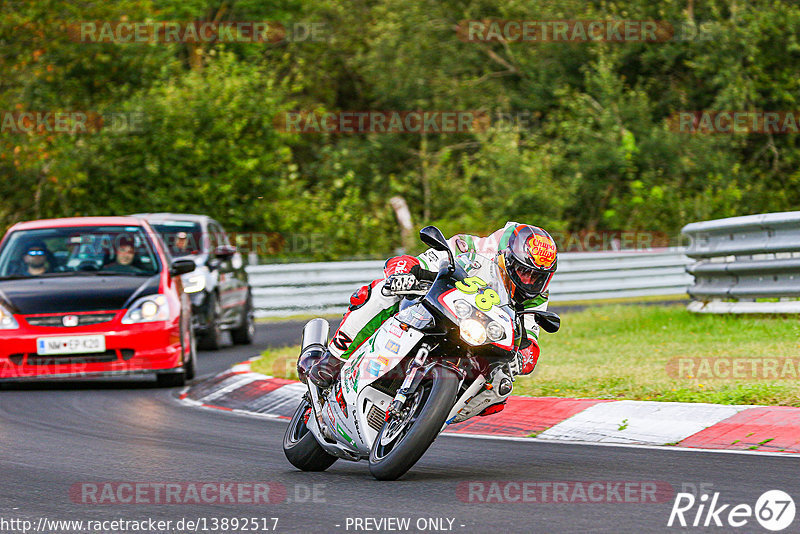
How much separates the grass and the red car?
3.33 ft

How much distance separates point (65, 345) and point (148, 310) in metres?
0.81

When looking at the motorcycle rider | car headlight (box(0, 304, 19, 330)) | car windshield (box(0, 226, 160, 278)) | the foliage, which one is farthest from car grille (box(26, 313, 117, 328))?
the foliage

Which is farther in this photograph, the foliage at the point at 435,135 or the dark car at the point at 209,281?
the foliage at the point at 435,135

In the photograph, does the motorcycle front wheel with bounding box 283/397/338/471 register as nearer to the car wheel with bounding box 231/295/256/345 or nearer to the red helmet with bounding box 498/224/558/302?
the red helmet with bounding box 498/224/558/302

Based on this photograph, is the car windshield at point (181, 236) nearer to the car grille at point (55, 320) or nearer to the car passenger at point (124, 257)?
the car passenger at point (124, 257)

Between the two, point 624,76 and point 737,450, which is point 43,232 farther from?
point 624,76

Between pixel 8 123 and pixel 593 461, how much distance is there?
71.7ft

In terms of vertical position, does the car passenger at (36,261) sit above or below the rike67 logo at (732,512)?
above

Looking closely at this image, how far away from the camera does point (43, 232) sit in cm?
1336
